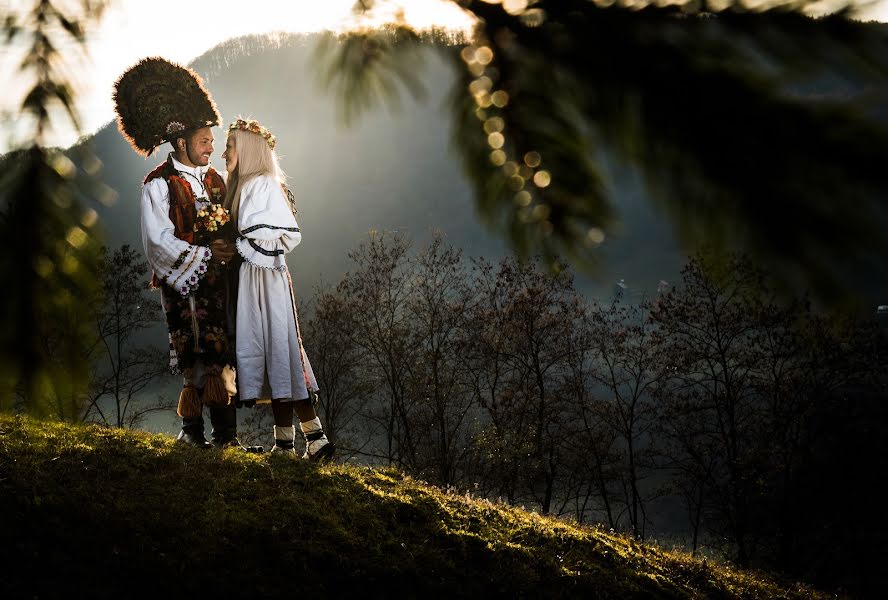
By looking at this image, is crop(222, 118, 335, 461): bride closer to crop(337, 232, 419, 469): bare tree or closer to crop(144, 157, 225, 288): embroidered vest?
crop(144, 157, 225, 288): embroidered vest

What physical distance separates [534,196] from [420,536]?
13.7ft

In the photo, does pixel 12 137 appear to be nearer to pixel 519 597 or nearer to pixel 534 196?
pixel 534 196

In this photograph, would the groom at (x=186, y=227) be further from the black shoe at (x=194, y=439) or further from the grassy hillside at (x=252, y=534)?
the grassy hillside at (x=252, y=534)

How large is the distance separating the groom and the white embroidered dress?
0.22 m

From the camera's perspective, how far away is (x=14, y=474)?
4.06 m

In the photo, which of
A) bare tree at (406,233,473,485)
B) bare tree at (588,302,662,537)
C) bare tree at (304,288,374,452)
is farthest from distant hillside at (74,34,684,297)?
bare tree at (304,288,374,452)

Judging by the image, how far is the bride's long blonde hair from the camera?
4996 millimetres

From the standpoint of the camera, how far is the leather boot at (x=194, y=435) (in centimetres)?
545

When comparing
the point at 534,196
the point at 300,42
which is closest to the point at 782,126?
the point at 534,196

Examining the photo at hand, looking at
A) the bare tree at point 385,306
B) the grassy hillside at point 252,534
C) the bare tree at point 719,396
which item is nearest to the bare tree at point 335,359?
the bare tree at point 385,306

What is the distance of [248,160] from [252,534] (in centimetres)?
292

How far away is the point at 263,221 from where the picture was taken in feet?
16.0

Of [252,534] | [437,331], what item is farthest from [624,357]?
[252,534]

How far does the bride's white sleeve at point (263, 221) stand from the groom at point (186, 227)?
8.8 inches
